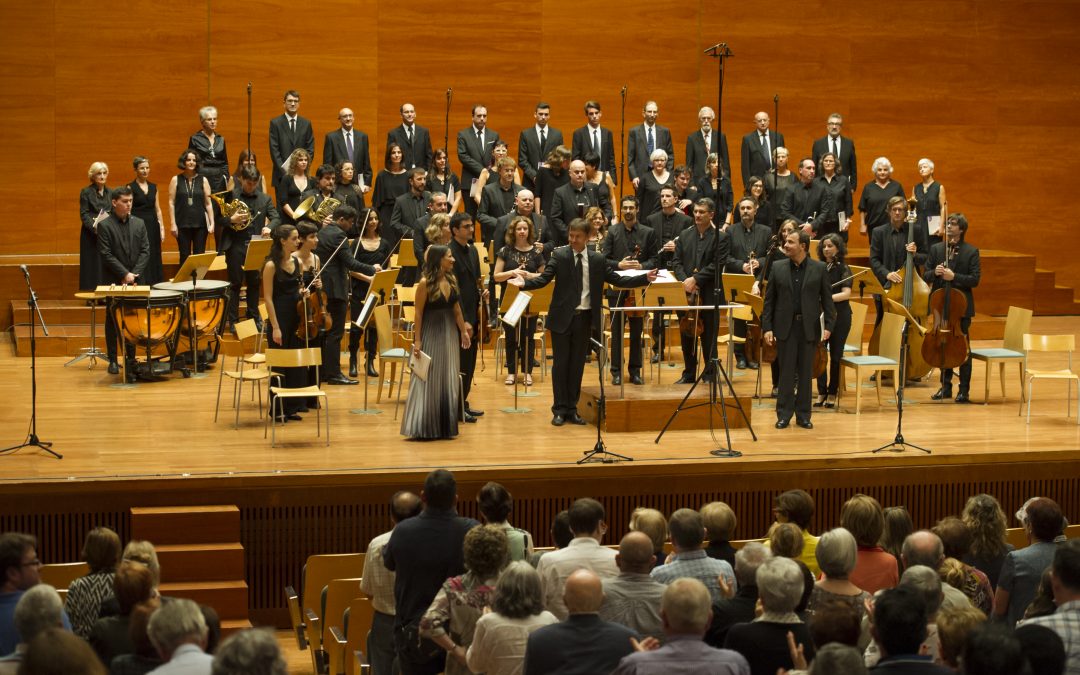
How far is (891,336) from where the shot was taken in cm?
1016

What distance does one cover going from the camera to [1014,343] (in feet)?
34.4

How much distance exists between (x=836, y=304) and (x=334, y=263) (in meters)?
3.55

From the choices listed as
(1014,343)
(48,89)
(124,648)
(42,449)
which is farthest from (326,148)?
(124,648)

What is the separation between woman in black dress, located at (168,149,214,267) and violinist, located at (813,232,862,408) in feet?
17.3

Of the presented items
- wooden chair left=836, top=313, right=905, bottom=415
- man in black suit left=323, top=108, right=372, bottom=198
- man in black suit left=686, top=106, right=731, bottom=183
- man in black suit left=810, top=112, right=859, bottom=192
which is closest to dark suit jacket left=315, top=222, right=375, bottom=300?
man in black suit left=323, top=108, right=372, bottom=198

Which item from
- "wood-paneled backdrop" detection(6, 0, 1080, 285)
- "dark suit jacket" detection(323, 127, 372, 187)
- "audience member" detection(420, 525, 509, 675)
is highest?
"wood-paneled backdrop" detection(6, 0, 1080, 285)

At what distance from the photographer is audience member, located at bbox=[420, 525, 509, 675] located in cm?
479

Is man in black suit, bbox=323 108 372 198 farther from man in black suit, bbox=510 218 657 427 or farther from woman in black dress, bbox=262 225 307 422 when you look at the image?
man in black suit, bbox=510 218 657 427

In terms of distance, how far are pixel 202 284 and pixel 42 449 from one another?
270cm

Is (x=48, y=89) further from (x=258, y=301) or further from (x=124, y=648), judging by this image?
(x=124, y=648)

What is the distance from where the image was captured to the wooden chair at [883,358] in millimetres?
9883

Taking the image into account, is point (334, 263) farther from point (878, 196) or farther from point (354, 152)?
point (878, 196)

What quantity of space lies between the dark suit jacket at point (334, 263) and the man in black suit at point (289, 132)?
113 inches

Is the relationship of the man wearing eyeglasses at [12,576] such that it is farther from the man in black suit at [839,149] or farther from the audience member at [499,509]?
the man in black suit at [839,149]
